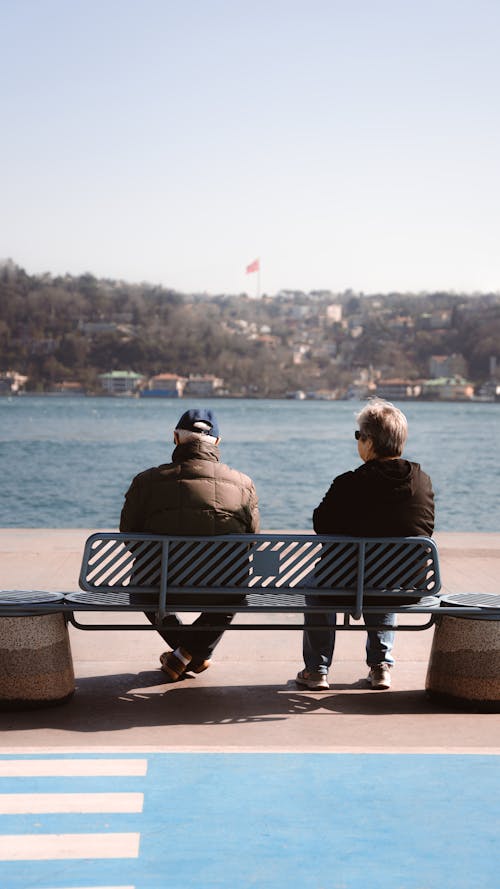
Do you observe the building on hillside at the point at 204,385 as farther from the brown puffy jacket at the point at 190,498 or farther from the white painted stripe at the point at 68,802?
the white painted stripe at the point at 68,802

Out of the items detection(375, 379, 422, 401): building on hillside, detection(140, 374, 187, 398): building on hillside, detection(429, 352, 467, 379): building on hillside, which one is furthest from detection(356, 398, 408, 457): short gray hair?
detection(140, 374, 187, 398): building on hillside

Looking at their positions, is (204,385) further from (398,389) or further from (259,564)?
(259,564)

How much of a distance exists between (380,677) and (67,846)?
7.51ft

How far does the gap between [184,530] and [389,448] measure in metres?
0.98

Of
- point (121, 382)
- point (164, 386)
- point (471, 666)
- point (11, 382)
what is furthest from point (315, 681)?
point (11, 382)

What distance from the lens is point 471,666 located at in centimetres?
523

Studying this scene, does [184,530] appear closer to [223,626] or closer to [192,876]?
[223,626]

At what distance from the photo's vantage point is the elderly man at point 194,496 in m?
5.30

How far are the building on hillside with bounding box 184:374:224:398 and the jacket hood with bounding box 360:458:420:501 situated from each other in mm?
169124

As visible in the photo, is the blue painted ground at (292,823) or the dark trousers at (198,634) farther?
the dark trousers at (198,634)

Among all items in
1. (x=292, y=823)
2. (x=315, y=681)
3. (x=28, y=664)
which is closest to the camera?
(x=292, y=823)

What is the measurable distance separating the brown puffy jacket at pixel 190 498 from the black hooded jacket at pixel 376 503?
0.37 meters

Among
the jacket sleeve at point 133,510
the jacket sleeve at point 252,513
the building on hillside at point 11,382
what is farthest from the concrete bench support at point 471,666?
the building on hillside at point 11,382

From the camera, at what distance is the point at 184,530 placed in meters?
5.29
